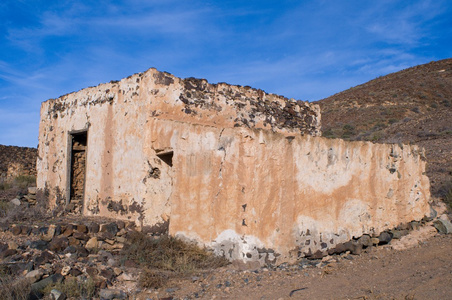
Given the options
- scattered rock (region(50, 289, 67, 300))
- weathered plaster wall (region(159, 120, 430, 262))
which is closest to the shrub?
weathered plaster wall (region(159, 120, 430, 262))

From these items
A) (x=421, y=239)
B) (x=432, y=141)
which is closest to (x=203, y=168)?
(x=421, y=239)

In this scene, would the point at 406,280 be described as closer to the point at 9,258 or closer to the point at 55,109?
the point at 9,258

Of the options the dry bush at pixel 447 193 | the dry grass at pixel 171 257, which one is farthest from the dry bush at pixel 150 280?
the dry bush at pixel 447 193

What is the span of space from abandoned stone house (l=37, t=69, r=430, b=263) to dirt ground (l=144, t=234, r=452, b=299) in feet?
1.76

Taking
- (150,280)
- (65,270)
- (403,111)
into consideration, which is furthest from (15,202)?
(403,111)

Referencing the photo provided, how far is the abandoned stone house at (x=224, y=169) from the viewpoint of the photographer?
19.1 ft

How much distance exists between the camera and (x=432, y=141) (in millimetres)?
15250

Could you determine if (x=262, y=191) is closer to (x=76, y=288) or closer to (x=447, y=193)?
(x=76, y=288)

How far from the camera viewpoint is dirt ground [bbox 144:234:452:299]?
436 cm

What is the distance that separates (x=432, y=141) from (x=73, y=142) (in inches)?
515

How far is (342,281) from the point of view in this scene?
16.3 ft

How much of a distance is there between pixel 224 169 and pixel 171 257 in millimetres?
1502

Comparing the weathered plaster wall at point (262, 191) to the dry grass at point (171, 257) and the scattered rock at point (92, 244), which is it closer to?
the dry grass at point (171, 257)

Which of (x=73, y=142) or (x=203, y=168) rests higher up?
(x=73, y=142)
